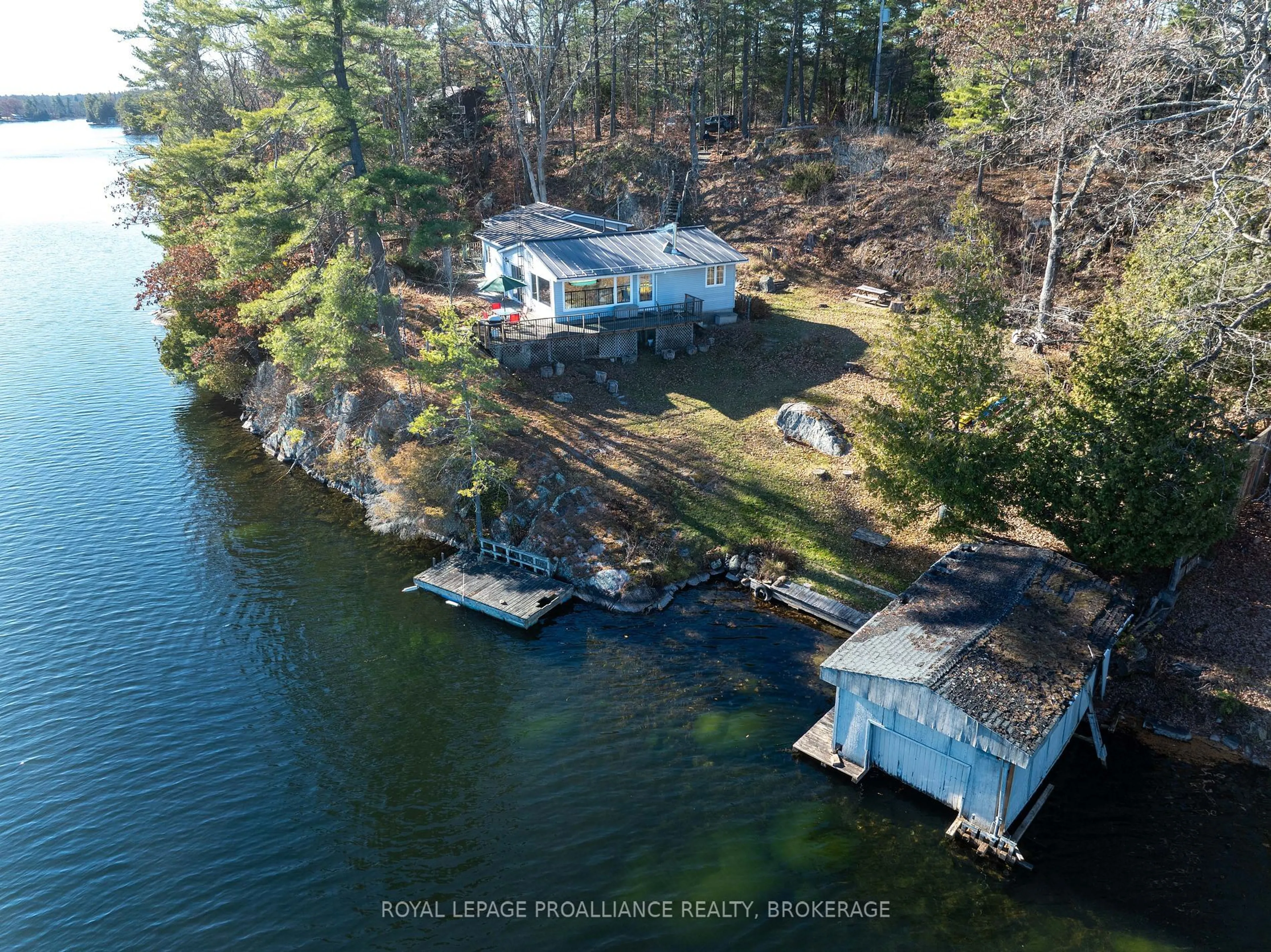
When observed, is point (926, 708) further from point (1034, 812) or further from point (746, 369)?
point (746, 369)

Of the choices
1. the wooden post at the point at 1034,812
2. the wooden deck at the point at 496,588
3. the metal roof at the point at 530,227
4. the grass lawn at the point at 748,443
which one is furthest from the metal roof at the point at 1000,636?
the metal roof at the point at 530,227

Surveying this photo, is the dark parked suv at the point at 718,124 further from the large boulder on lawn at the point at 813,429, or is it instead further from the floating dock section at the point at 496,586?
the floating dock section at the point at 496,586

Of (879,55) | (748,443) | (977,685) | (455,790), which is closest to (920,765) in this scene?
(977,685)

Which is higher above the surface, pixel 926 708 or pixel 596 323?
pixel 596 323

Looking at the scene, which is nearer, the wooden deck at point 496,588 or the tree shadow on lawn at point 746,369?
the wooden deck at point 496,588

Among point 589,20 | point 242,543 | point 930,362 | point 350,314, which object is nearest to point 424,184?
point 350,314

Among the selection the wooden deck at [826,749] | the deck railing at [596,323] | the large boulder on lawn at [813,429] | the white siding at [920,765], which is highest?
the deck railing at [596,323]

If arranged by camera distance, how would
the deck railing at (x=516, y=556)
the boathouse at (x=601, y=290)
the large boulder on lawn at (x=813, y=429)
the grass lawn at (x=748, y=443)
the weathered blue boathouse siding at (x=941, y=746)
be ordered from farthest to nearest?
the boathouse at (x=601, y=290), the large boulder on lawn at (x=813, y=429), the deck railing at (x=516, y=556), the grass lawn at (x=748, y=443), the weathered blue boathouse siding at (x=941, y=746)
